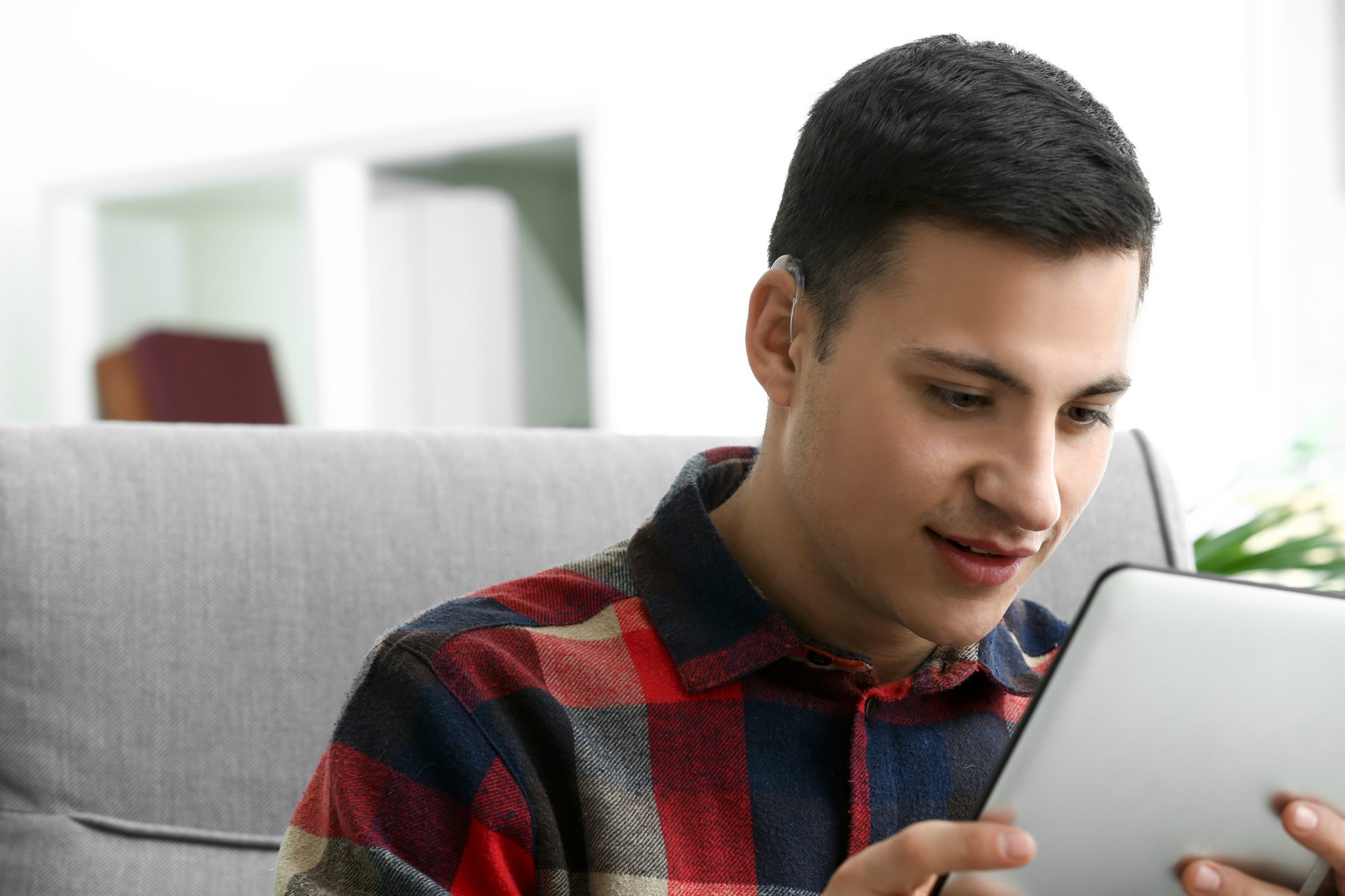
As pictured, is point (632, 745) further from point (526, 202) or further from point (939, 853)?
point (526, 202)

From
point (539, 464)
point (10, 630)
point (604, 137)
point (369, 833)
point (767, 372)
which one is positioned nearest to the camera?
point (369, 833)

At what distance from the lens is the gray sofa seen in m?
1.05

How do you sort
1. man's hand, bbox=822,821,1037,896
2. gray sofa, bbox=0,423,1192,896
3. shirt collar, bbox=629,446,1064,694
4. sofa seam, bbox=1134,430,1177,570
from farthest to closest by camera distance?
sofa seam, bbox=1134,430,1177,570 < gray sofa, bbox=0,423,1192,896 < shirt collar, bbox=629,446,1064,694 < man's hand, bbox=822,821,1037,896

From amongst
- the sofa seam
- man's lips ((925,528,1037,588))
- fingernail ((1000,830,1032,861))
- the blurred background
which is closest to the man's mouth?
man's lips ((925,528,1037,588))

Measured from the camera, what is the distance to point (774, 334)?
2.83 feet

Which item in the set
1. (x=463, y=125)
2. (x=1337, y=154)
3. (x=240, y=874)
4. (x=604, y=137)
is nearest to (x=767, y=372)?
(x=240, y=874)

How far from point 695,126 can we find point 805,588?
208 centimetres

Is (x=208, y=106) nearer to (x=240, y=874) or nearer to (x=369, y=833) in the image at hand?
(x=240, y=874)

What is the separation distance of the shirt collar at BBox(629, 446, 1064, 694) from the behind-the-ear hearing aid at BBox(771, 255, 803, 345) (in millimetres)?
137

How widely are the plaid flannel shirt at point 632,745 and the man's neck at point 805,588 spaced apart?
23 millimetres

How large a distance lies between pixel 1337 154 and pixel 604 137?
4.87ft

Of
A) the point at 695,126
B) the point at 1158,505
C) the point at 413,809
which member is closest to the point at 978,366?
the point at 413,809

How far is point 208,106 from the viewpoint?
314 cm

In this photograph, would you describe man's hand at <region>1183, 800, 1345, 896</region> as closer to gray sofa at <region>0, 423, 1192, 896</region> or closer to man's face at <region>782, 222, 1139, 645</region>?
man's face at <region>782, 222, 1139, 645</region>
